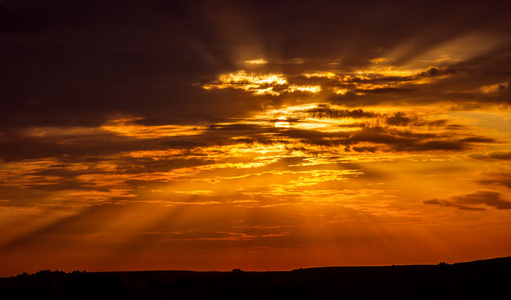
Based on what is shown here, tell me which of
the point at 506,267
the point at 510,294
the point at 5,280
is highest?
the point at 5,280

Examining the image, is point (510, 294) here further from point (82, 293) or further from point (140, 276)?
point (140, 276)

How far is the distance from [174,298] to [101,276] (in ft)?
56.9

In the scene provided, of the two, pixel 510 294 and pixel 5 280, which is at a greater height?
pixel 5 280

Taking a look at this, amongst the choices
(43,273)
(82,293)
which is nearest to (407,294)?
(82,293)

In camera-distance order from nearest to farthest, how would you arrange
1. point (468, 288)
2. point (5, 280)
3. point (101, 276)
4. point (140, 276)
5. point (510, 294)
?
point (510, 294)
point (468, 288)
point (101, 276)
point (5, 280)
point (140, 276)

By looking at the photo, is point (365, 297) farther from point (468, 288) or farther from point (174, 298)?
point (174, 298)

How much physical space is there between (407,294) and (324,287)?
41.6 feet

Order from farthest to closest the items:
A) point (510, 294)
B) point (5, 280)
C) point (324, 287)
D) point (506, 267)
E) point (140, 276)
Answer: point (140, 276), point (5, 280), point (324, 287), point (506, 267), point (510, 294)

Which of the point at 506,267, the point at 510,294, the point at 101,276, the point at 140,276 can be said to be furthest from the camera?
the point at 140,276

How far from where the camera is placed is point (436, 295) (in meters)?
46.2

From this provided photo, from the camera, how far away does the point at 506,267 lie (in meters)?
54.5

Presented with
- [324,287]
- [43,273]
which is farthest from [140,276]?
[324,287]

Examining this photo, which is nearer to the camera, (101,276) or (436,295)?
(436,295)

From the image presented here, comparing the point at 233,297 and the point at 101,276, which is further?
the point at 101,276
